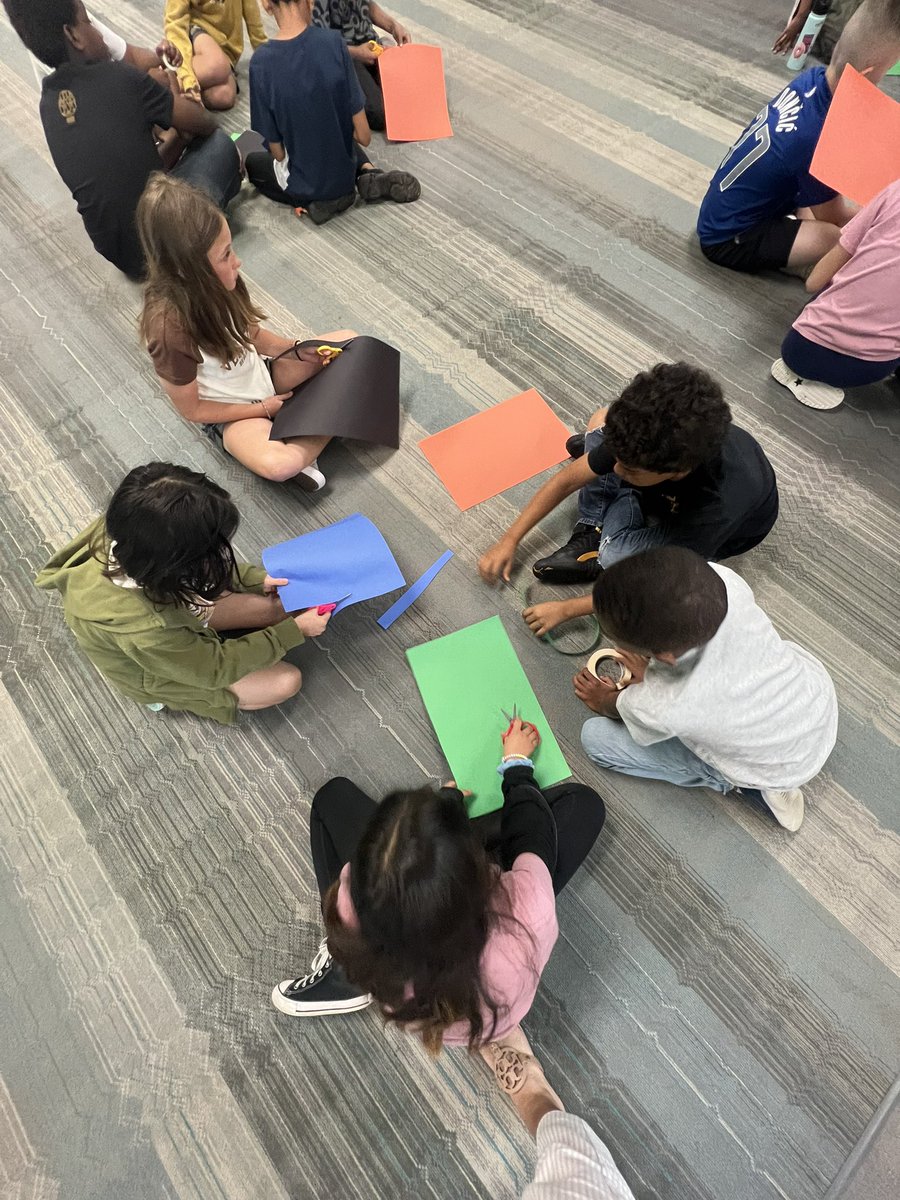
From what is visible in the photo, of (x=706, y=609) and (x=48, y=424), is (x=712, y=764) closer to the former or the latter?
(x=706, y=609)

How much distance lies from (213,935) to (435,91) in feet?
7.16

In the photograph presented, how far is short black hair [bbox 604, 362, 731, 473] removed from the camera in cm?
91

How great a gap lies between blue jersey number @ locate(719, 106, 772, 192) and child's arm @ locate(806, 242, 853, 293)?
0.26m

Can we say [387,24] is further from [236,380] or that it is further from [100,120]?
[236,380]

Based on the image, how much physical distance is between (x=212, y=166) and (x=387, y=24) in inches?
28.8

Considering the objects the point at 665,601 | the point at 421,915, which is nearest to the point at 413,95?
the point at 665,601

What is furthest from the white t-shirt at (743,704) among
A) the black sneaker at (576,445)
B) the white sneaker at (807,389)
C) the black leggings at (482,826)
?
the white sneaker at (807,389)

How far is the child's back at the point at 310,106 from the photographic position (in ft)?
4.95

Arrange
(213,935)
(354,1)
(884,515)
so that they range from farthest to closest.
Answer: (354,1)
(884,515)
(213,935)

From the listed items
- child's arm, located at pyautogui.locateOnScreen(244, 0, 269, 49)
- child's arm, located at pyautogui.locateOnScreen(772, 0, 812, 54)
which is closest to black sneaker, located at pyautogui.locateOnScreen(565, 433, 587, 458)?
child's arm, located at pyautogui.locateOnScreen(772, 0, 812, 54)

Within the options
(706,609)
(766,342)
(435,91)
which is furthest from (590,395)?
(435,91)

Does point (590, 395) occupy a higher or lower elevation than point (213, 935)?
higher

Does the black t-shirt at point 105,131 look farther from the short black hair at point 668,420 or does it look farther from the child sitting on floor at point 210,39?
the short black hair at point 668,420

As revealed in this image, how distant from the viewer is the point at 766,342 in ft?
4.97
